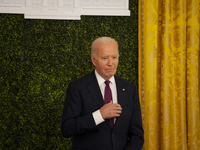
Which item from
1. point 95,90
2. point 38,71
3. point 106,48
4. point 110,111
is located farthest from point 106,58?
point 38,71

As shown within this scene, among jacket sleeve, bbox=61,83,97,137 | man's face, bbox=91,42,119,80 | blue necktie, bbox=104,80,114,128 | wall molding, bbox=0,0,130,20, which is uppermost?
wall molding, bbox=0,0,130,20

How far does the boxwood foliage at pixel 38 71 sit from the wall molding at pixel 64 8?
2.7 inches

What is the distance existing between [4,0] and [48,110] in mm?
1541

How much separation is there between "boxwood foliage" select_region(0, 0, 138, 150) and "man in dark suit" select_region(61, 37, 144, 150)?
1.08 meters

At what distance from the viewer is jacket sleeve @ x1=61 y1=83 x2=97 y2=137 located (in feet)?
4.35

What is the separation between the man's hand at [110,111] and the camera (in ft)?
4.36

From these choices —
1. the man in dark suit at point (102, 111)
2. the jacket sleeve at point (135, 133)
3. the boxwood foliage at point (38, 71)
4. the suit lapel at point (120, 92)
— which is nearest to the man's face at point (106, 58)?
the man in dark suit at point (102, 111)

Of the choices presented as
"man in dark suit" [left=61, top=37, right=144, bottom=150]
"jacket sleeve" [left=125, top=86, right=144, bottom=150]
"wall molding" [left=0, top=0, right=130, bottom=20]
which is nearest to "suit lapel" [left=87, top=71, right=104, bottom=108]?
"man in dark suit" [left=61, top=37, right=144, bottom=150]

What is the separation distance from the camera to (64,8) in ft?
8.30

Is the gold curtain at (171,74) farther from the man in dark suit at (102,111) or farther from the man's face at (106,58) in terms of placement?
the man's face at (106,58)

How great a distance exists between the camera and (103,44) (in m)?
1.45

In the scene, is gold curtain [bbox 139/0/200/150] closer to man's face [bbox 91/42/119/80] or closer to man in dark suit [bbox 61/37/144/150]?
man in dark suit [bbox 61/37/144/150]

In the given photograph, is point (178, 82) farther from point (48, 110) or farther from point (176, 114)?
point (48, 110)

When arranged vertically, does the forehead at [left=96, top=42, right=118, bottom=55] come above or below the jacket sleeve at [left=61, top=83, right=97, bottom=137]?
above
